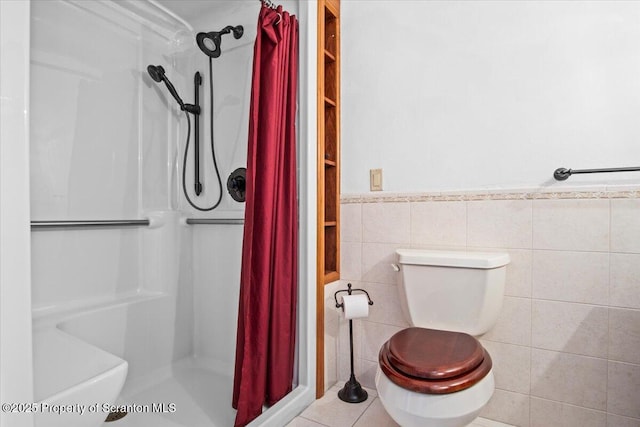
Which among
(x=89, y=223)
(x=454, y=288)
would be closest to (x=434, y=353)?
(x=454, y=288)

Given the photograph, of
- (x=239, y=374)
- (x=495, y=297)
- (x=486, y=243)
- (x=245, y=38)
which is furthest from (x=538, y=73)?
(x=239, y=374)

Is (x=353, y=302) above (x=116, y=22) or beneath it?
beneath

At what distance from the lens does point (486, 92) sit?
1.49 metres

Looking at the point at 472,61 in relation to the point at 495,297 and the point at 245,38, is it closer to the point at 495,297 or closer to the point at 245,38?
the point at 495,297

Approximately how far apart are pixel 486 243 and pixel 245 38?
1653mm

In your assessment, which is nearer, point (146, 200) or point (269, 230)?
point (269, 230)

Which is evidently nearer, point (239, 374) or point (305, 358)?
point (239, 374)

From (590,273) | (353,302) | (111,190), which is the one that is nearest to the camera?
(590,273)

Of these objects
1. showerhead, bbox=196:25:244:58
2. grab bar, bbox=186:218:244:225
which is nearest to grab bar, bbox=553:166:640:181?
grab bar, bbox=186:218:244:225

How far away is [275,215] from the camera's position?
4.82 ft

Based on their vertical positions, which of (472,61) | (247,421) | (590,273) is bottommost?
(247,421)

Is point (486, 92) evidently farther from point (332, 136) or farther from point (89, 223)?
point (89, 223)

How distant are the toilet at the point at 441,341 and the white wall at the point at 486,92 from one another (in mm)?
379

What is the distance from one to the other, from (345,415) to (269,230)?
2.81 ft
